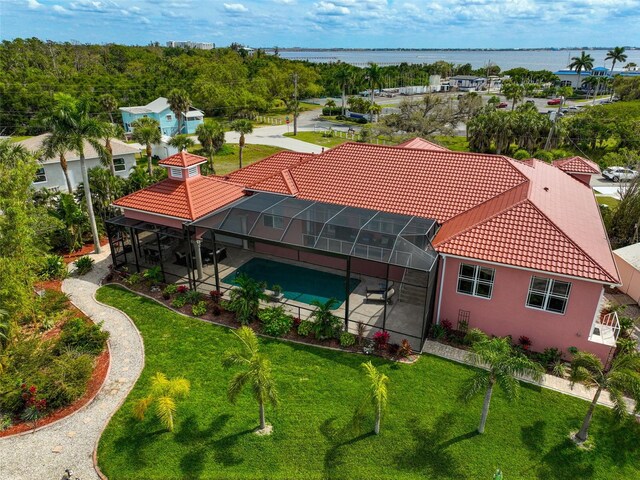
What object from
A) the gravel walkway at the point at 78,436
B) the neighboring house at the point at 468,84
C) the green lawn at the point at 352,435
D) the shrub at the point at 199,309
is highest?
the neighboring house at the point at 468,84

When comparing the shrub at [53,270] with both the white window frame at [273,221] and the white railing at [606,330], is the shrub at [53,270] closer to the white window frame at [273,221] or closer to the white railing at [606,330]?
the white window frame at [273,221]

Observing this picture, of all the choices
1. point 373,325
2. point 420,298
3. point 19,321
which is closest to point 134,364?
point 19,321

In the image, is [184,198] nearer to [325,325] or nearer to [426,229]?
[325,325]

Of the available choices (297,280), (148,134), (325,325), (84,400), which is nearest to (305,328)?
(325,325)

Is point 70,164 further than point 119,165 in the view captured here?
No

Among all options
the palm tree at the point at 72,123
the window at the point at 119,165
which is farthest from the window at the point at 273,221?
the window at the point at 119,165

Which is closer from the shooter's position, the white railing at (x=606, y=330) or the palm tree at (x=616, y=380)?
the palm tree at (x=616, y=380)
